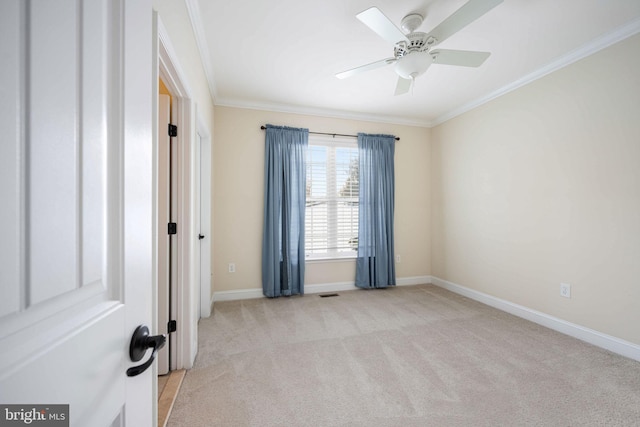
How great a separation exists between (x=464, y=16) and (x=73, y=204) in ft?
6.85

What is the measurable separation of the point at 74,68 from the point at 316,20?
211 centimetres

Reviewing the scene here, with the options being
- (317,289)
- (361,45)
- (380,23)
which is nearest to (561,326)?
(317,289)

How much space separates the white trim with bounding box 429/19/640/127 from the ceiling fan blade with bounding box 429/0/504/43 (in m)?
1.63

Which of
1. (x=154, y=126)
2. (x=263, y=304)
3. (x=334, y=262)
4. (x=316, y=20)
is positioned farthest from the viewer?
(x=334, y=262)

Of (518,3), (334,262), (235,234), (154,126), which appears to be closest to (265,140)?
(235,234)

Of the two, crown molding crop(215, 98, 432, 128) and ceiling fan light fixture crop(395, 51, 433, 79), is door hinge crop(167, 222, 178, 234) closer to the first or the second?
ceiling fan light fixture crop(395, 51, 433, 79)

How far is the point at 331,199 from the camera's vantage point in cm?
396

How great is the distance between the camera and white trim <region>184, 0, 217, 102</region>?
6.18 feet

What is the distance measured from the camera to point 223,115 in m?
3.50

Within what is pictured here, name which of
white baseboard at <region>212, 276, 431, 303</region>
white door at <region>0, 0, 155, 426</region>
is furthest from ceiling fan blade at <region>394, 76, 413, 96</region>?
white baseboard at <region>212, 276, 431, 303</region>

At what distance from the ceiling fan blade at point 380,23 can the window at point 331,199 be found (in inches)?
83.2

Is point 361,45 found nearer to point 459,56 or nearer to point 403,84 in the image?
point 403,84

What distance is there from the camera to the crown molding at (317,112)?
3.52m

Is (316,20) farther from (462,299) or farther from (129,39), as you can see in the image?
(462,299)
